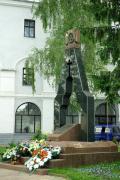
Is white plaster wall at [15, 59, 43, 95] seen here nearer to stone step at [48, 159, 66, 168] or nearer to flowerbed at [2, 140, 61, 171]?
flowerbed at [2, 140, 61, 171]

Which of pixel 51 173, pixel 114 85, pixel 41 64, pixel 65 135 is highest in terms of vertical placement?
pixel 41 64

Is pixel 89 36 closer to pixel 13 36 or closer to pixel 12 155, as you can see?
pixel 12 155

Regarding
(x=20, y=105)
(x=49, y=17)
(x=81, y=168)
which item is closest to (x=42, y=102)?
(x=20, y=105)

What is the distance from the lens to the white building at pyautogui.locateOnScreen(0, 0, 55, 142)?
37094 mm

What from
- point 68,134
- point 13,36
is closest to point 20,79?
point 13,36

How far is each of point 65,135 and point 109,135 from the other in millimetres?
20991

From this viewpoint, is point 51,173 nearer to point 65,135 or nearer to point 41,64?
point 65,135

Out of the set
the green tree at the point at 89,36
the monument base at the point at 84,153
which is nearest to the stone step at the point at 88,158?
the monument base at the point at 84,153

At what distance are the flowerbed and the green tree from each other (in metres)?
3.31

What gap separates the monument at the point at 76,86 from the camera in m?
15.7

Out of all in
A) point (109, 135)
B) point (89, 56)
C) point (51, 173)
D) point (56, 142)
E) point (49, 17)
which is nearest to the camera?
point (51, 173)

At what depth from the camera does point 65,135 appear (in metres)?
15.7

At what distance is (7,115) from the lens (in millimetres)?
36812

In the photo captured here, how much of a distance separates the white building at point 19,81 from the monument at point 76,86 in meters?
20.5
